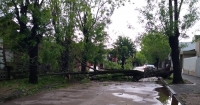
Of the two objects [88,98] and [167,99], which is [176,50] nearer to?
[167,99]

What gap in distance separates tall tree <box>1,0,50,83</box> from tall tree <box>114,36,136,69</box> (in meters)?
31.8

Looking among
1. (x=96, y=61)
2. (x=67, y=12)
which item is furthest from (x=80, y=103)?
(x=96, y=61)

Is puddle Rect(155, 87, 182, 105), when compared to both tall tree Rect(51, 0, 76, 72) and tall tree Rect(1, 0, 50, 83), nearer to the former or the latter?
tall tree Rect(1, 0, 50, 83)

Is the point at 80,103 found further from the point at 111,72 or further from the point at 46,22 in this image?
the point at 111,72

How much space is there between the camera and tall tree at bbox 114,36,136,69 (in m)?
50.7

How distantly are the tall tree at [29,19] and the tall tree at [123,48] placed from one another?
3177 centimetres

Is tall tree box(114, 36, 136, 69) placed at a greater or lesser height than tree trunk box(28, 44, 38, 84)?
greater

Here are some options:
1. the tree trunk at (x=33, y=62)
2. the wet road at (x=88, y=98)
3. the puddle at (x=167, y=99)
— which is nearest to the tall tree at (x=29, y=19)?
the tree trunk at (x=33, y=62)

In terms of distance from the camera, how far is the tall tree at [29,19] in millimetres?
13461

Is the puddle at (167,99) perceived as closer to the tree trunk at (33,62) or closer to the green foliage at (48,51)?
the green foliage at (48,51)

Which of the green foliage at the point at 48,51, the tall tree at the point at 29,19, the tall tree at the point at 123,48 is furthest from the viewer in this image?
the tall tree at the point at 123,48

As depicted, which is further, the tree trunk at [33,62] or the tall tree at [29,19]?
the tree trunk at [33,62]

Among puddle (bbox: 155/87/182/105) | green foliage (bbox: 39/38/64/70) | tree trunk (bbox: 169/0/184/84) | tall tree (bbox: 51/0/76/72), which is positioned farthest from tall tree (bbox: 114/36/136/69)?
puddle (bbox: 155/87/182/105)

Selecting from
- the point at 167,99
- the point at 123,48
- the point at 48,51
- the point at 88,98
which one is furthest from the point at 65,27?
the point at 123,48
